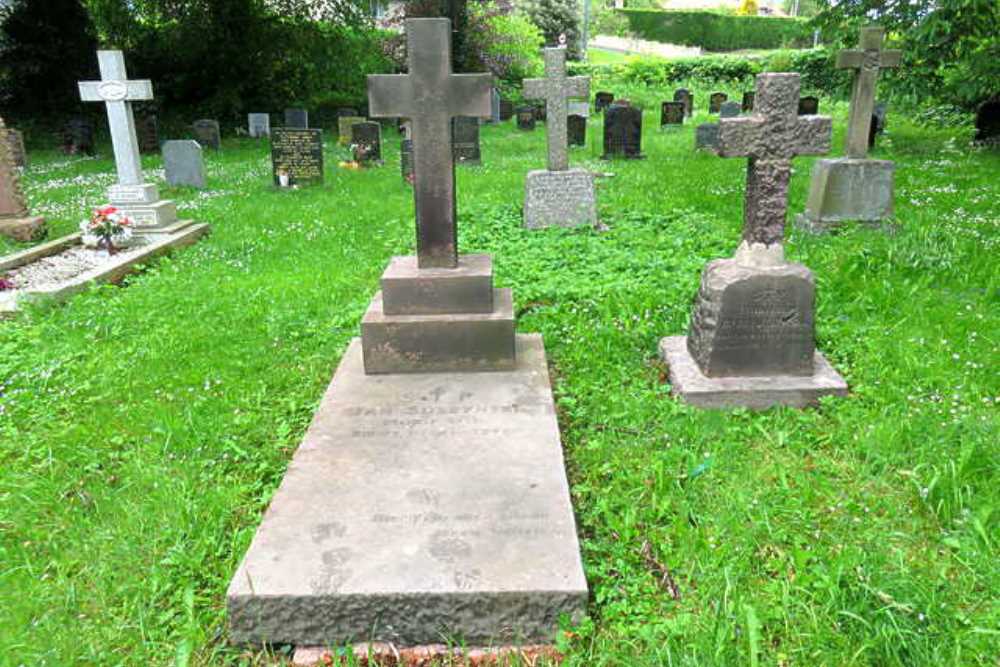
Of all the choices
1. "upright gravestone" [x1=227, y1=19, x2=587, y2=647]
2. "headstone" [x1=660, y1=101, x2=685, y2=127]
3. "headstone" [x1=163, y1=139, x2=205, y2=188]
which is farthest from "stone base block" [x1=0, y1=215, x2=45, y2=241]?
"headstone" [x1=660, y1=101, x2=685, y2=127]

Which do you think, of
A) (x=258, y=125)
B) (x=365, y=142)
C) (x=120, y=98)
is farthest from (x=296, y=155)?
(x=258, y=125)

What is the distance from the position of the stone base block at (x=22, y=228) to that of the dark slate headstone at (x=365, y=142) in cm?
693

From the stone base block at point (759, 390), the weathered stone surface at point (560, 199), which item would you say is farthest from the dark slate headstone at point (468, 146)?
the stone base block at point (759, 390)

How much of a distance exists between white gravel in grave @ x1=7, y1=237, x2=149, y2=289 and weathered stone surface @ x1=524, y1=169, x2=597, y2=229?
4.62 m

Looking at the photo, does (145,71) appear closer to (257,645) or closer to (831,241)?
(831,241)

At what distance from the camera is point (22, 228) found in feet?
28.9

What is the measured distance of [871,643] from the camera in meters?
2.46

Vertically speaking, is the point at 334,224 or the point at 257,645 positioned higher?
the point at 334,224

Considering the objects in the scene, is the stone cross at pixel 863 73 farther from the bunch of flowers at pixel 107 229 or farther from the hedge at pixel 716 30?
the hedge at pixel 716 30

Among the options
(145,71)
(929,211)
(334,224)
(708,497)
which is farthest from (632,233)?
(145,71)

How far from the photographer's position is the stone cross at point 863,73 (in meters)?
8.09

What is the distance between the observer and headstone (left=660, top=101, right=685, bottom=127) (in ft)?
68.4

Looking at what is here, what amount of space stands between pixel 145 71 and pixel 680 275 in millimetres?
20779

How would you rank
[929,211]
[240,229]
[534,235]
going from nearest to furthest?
[929,211]
[534,235]
[240,229]
